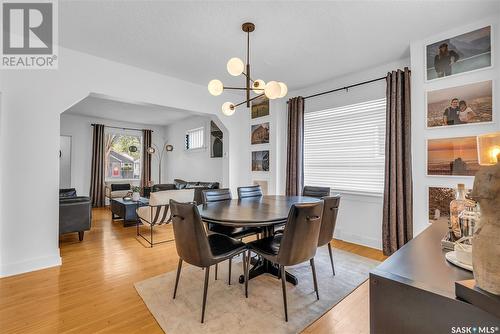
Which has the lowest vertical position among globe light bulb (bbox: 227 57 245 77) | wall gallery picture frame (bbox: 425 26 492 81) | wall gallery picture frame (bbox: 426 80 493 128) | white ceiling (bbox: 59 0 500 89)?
wall gallery picture frame (bbox: 426 80 493 128)

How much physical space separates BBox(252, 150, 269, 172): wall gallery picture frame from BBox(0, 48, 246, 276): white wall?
2.87m

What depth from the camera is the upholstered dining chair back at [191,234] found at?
70.7 inches

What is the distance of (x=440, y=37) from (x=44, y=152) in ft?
16.0

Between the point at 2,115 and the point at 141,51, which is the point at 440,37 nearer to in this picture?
the point at 141,51

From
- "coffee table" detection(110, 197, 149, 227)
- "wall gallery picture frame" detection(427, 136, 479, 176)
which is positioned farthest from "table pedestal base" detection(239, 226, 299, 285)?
"coffee table" detection(110, 197, 149, 227)

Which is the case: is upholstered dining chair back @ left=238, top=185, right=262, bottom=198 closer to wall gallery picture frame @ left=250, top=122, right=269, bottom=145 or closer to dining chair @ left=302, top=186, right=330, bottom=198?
dining chair @ left=302, top=186, right=330, bottom=198

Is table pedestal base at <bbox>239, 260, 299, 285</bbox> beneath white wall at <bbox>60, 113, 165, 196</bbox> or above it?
beneath

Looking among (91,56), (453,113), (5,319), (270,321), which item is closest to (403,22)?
(453,113)

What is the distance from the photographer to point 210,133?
6590 millimetres

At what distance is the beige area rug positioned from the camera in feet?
5.90

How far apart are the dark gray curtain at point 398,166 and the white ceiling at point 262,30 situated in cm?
50

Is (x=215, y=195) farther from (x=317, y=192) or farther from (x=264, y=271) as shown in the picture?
(x=317, y=192)

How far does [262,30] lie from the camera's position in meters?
2.62

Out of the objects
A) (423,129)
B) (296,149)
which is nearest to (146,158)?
(296,149)
